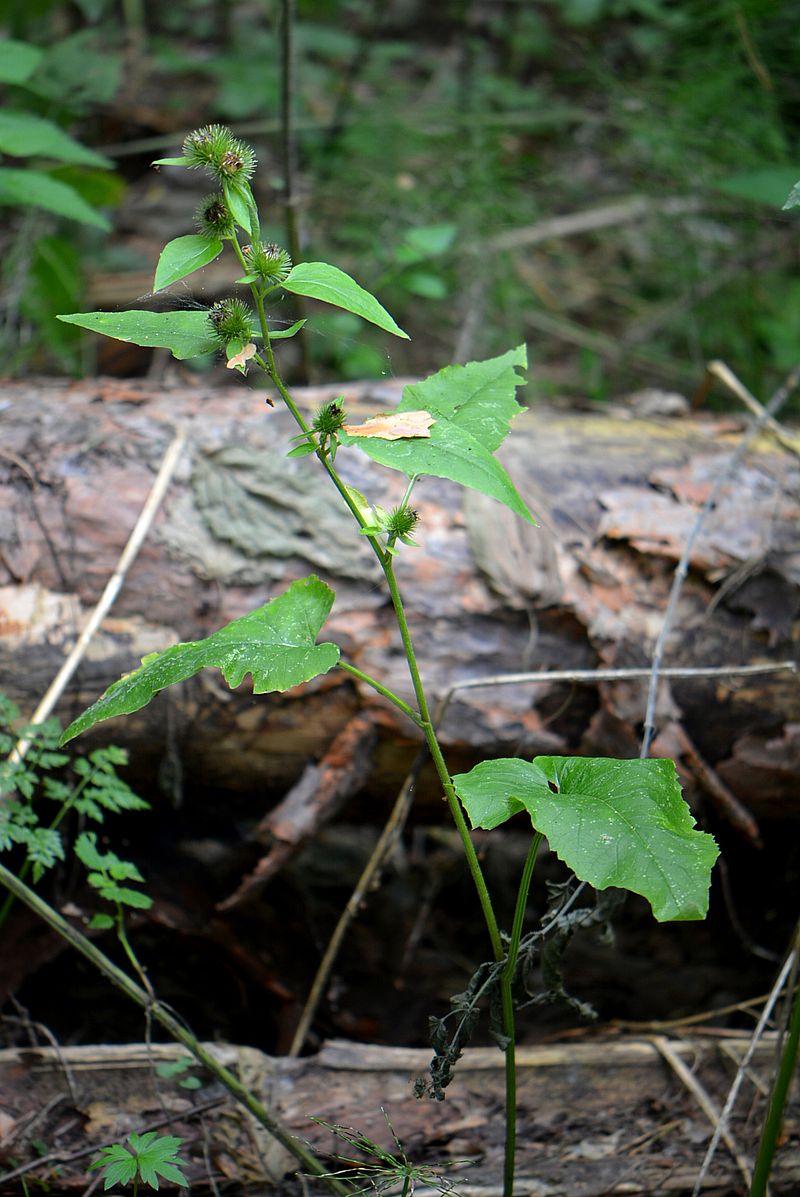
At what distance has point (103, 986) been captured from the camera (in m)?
2.02

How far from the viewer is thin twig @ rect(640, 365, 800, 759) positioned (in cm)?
174

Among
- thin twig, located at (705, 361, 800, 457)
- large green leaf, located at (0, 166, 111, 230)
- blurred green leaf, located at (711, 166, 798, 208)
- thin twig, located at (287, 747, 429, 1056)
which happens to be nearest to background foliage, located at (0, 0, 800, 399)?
blurred green leaf, located at (711, 166, 798, 208)

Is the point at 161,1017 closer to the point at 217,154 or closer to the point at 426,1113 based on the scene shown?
the point at 426,1113

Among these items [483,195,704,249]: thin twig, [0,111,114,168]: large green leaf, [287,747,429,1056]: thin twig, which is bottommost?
[287,747,429,1056]: thin twig

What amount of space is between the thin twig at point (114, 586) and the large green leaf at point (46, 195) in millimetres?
700

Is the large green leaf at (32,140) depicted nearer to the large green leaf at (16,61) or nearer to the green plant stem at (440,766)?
the large green leaf at (16,61)

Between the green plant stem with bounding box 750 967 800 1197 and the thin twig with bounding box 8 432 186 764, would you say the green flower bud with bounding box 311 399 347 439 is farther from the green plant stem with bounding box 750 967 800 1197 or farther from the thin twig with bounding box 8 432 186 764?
the green plant stem with bounding box 750 967 800 1197

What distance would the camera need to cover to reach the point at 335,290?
106 centimetres

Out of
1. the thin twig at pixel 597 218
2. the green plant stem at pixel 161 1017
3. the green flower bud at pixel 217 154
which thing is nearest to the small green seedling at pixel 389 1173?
the green plant stem at pixel 161 1017

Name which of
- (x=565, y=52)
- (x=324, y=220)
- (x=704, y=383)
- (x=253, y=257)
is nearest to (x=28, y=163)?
(x=324, y=220)

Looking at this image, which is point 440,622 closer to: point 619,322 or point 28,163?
point 28,163

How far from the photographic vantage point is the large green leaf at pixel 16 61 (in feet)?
7.38

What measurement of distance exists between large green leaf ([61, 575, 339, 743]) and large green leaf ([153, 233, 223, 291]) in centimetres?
45

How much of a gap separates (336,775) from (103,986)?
2.50 ft
